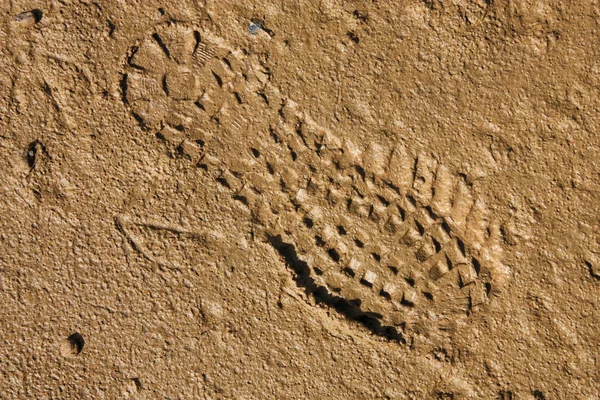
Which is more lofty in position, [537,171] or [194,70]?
[537,171]

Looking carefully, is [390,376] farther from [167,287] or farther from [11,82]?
[11,82]

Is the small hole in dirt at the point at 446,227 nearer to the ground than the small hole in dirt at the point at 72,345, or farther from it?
farther from it

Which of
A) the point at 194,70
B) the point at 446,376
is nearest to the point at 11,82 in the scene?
the point at 194,70

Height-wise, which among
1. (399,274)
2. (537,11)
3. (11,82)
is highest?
(537,11)

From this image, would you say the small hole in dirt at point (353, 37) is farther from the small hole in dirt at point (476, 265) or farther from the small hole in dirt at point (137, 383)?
the small hole in dirt at point (137, 383)

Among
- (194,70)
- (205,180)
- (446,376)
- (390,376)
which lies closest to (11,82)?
(194,70)

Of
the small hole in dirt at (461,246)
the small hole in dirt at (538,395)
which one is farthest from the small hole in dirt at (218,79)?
the small hole in dirt at (538,395)

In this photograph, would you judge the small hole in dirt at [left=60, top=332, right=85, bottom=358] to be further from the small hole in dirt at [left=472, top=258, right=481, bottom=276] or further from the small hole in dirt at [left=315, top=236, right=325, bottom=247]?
the small hole in dirt at [left=472, top=258, right=481, bottom=276]

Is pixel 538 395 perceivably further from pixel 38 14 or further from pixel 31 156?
pixel 38 14
